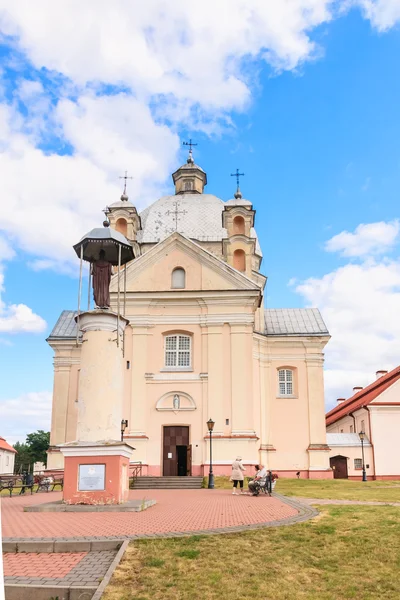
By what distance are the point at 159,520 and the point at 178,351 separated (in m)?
19.9

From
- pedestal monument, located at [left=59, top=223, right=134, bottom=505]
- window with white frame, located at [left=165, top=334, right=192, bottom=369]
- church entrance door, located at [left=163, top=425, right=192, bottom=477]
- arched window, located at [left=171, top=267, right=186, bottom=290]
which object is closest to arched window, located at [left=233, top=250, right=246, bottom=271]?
arched window, located at [left=171, top=267, right=186, bottom=290]

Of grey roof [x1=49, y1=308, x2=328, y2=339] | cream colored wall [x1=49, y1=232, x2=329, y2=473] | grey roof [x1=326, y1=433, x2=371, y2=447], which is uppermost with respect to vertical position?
grey roof [x1=49, y1=308, x2=328, y2=339]

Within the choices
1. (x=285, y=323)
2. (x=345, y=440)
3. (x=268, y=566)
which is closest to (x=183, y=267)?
(x=285, y=323)

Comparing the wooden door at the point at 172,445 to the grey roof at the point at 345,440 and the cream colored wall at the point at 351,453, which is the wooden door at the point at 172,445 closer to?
the cream colored wall at the point at 351,453

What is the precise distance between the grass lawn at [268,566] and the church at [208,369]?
19.7 meters

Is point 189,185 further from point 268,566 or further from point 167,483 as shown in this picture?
point 268,566

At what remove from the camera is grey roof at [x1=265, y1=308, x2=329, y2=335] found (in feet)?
123

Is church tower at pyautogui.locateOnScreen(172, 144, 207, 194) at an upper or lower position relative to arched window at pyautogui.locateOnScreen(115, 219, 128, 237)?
upper

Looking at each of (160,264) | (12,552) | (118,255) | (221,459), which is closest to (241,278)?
(160,264)

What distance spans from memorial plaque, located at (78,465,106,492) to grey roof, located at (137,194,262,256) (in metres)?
25.8

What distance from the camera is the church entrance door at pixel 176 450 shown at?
3141cm

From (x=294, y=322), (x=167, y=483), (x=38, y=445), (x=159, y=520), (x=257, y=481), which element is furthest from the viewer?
(x=38, y=445)

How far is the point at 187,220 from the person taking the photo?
4378 centimetres

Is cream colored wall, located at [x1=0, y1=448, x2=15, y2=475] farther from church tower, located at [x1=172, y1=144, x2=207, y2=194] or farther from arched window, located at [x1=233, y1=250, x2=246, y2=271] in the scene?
arched window, located at [x1=233, y1=250, x2=246, y2=271]
